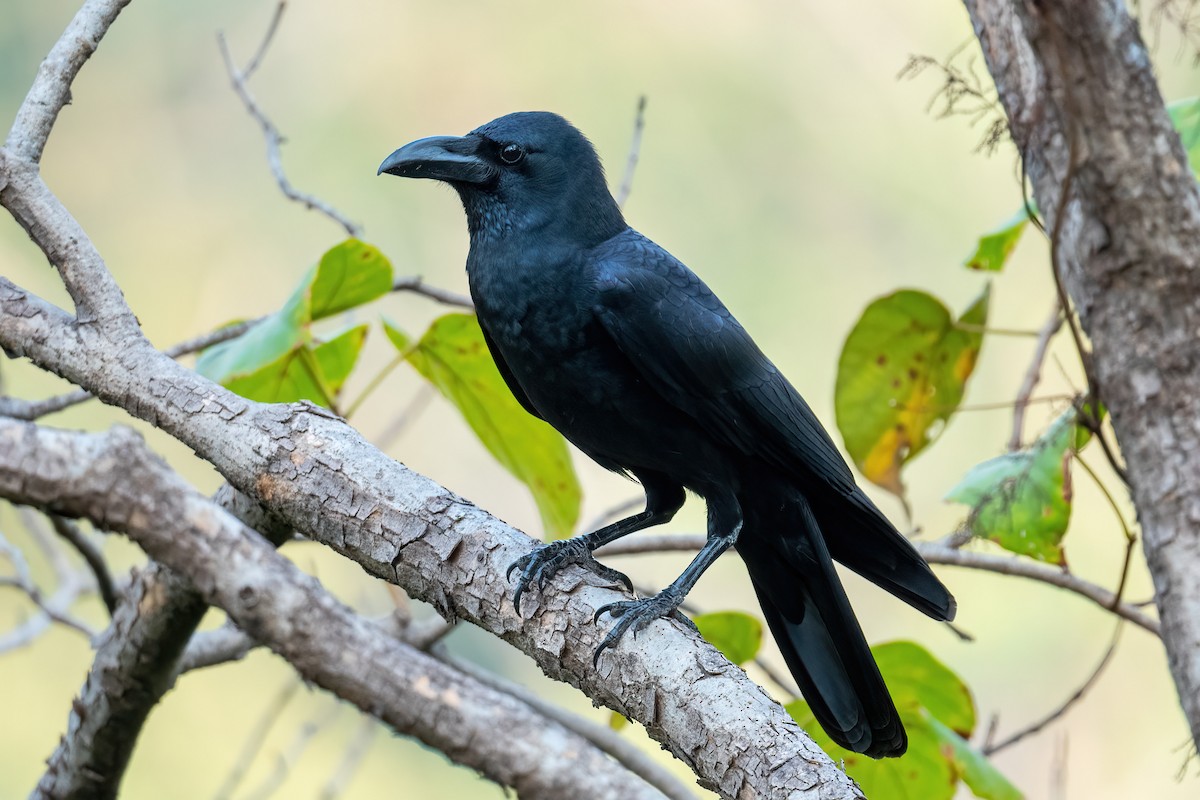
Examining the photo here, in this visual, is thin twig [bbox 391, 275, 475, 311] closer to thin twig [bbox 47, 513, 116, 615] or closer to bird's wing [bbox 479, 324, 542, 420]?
bird's wing [bbox 479, 324, 542, 420]

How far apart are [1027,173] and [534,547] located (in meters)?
1.41

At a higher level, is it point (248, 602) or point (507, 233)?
point (507, 233)

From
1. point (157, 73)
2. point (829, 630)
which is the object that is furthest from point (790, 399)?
point (157, 73)

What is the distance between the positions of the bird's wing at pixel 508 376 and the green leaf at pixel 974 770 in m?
1.23

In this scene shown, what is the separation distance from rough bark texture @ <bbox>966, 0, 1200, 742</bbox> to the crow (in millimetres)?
504

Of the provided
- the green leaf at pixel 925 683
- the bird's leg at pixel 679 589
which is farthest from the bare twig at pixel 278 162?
the green leaf at pixel 925 683

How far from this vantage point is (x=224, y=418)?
2.24m

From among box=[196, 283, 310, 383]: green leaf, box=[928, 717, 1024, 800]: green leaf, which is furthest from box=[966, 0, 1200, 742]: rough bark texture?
box=[196, 283, 310, 383]: green leaf

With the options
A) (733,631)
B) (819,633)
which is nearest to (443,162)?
(733,631)

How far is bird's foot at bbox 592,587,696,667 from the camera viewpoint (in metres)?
→ 2.08

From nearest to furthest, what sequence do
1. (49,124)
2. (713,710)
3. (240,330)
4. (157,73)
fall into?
(713,710), (49,124), (240,330), (157,73)

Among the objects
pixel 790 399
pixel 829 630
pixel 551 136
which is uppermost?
pixel 551 136

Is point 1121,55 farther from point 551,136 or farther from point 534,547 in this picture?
point 534,547

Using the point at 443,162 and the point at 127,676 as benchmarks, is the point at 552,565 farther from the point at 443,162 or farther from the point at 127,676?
the point at 443,162
